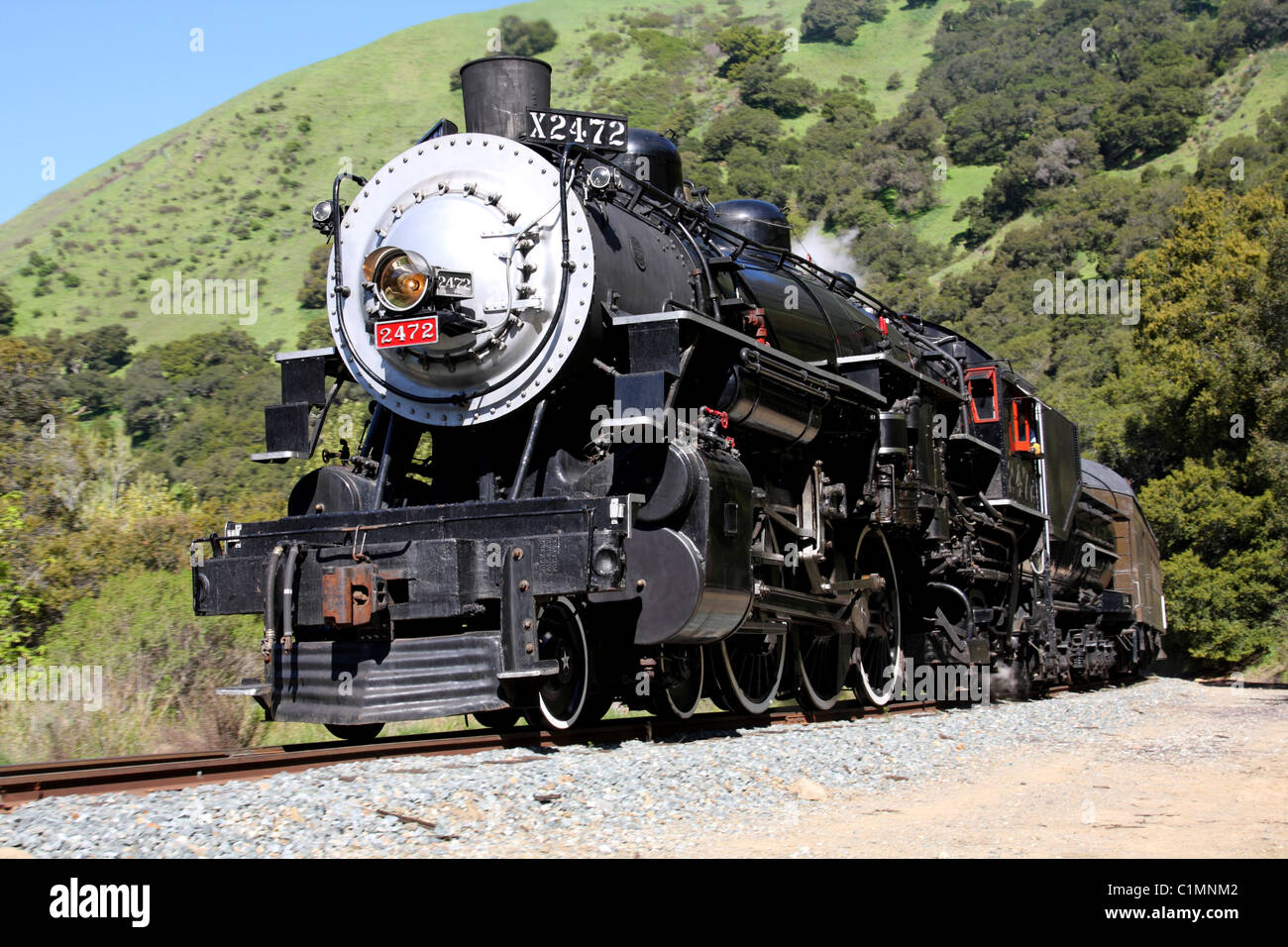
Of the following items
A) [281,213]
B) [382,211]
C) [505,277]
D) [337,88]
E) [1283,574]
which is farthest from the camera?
[337,88]

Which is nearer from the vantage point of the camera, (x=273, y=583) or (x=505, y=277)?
(x=273, y=583)

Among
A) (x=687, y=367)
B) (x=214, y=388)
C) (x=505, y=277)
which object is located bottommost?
(x=687, y=367)

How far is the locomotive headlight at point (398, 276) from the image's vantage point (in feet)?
24.4

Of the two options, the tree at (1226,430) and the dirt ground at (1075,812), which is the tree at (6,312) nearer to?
the tree at (1226,430)

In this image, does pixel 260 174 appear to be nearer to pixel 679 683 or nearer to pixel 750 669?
pixel 750 669

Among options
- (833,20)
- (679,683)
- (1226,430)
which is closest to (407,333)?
(679,683)

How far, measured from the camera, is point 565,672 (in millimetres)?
7941

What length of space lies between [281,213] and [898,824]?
68957 mm

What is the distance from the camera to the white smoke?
64812 mm

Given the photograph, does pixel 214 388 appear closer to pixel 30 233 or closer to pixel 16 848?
pixel 30 233

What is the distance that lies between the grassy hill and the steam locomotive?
45.2m

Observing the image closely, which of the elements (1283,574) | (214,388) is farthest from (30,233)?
(1283,574)

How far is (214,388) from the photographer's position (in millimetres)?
47188

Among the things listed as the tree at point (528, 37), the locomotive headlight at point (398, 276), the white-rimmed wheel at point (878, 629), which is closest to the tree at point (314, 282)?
the white-rimmed wheel at point (878, 629)
